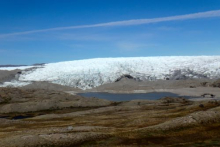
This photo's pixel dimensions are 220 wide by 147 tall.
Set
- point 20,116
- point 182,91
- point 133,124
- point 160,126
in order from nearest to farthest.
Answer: point 160,126 < point 133,124 < point 20,116 < point 182,91

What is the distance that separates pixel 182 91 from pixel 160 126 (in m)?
106

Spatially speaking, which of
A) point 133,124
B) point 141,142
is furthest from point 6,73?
point 141,142

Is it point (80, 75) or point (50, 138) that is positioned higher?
point (80, 75)

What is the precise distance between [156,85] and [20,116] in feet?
320

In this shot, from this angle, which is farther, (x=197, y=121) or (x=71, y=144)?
(x=197, y=121)

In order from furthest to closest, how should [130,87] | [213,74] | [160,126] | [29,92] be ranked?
[213,74], [130,87], [29,92], [160,126]

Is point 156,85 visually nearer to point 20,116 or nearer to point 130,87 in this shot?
point 130,87

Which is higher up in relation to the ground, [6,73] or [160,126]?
[6,73]

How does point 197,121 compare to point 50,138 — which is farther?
point 197,121

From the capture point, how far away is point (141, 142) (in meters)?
34.0

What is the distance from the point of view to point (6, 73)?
19200 cm

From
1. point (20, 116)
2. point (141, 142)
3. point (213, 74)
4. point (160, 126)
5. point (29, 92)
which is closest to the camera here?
point (141, 142)

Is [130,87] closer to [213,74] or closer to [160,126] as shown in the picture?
[213,74]

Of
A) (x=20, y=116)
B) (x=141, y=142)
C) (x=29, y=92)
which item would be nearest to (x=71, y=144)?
(x=141, y=142)
